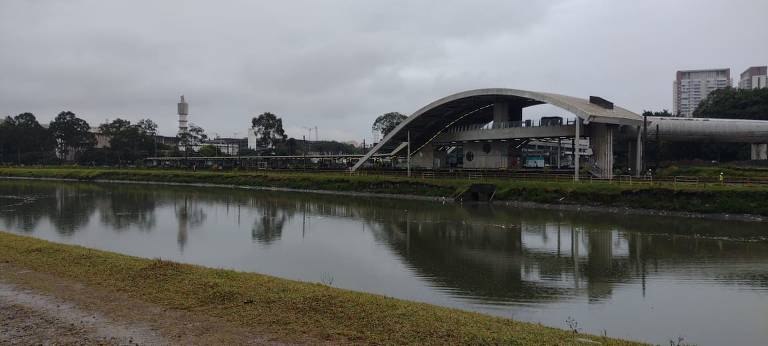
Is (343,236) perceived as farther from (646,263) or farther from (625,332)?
(625,332)

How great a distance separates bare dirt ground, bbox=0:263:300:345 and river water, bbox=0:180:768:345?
17.6ft

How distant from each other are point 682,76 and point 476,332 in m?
174

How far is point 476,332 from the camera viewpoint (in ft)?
22.6

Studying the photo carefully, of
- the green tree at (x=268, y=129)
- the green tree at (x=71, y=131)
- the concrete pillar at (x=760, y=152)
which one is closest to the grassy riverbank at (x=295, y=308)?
the concrete pillar at (x=760, y=152)

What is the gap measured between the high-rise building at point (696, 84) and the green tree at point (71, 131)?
149 meters

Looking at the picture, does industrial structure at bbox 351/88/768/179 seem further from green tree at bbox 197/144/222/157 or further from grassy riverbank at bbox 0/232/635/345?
green tree at bbox 197/144/222/157

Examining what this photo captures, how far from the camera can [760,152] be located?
172 feet

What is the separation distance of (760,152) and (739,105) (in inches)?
461

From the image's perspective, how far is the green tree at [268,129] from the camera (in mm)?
97375

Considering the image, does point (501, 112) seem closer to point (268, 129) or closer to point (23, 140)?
point (268, 129)

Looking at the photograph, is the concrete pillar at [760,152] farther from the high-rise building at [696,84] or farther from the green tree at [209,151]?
the high-rise building at [696,84]

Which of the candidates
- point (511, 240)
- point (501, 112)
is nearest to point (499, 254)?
point (511, 240)

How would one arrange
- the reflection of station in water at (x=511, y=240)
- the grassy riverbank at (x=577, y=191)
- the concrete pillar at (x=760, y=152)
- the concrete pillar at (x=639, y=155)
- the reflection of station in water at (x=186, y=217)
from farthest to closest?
the concrete pillar at (x=760, y=152) → the concrete pillar at (x=639, y=155) → the grassy riverbank at (x=577, y=191) → the reflection of station in water at (x=186, y=217) → the reflection of station in water at (x=511, y=240)

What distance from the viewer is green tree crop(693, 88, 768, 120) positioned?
194 feet
